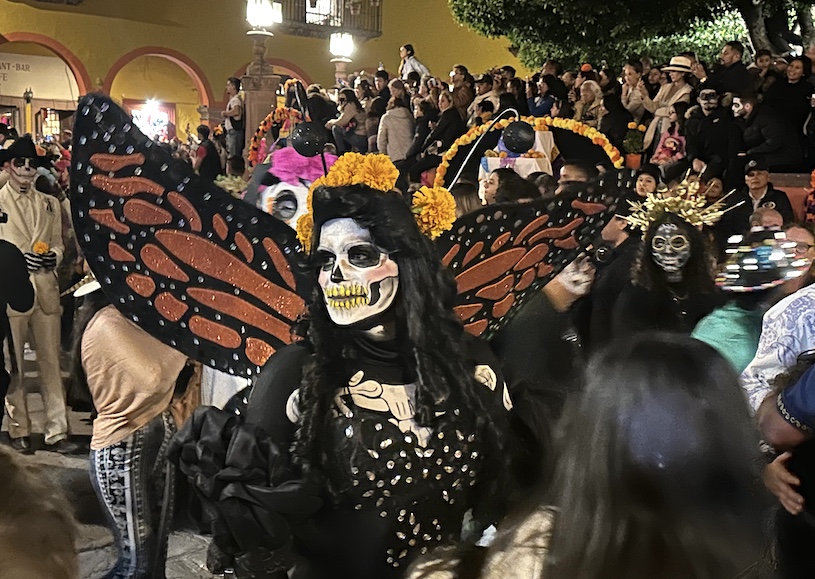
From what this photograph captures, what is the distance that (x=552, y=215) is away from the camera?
268cm

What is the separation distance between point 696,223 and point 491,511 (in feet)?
6.80

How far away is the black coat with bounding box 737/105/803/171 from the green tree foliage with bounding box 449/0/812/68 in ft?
11.9

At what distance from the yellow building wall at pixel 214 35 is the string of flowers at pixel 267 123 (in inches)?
479

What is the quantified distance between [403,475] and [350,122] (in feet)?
29.0

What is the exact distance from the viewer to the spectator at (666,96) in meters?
8.00

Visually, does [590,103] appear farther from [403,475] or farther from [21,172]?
[403,475]

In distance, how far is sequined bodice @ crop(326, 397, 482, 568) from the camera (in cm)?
188

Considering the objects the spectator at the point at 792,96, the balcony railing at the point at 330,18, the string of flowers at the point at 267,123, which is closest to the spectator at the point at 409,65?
the spectator at the point at 792,96

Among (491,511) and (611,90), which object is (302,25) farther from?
(491,511)

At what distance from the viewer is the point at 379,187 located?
197cm

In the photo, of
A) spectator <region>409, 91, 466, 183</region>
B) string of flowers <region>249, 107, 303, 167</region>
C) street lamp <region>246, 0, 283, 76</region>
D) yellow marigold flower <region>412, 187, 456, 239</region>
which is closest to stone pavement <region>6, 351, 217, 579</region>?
yellow marigold flower <region>412, 187, 456, 239</region>

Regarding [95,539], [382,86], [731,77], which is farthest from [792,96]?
[95,539]

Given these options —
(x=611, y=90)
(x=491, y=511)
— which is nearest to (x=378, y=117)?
(x=611, y=90)

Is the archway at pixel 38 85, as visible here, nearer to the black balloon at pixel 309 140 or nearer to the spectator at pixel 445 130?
the spectator at pixel 445 130
